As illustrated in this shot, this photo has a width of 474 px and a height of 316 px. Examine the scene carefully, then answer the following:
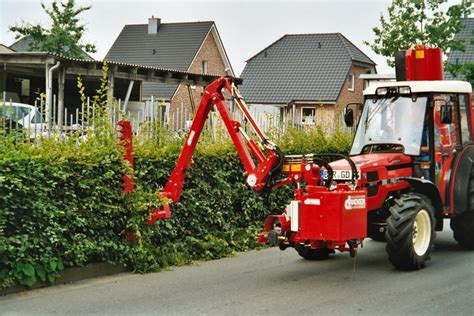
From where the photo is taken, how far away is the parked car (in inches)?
359

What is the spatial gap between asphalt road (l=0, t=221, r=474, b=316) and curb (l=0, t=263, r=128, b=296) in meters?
0.10

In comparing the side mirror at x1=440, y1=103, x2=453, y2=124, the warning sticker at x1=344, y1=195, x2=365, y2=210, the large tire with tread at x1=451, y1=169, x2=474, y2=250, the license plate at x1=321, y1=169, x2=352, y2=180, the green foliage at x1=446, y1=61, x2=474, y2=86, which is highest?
the green foliage at x1=446, y1=61, x2=474, y2=86

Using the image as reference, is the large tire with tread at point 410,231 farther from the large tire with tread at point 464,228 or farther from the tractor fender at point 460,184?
the large tire with tread at point 464,228

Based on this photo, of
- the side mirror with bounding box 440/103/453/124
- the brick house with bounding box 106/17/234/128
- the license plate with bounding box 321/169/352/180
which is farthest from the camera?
the brick house with bounding box 106/17/234/128

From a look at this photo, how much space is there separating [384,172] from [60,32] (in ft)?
115

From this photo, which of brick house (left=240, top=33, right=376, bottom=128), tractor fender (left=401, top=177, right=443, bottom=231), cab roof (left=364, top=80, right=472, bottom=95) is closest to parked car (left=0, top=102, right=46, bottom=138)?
cab roof (left=364, top=80, right=472, bottom=95)

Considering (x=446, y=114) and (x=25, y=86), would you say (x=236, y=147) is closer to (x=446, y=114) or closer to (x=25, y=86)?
(x=446, y=114)

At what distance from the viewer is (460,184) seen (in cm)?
1141

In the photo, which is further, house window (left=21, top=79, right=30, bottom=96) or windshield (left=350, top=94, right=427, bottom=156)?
house window (left=21, top=79, right=30, bottom=96)

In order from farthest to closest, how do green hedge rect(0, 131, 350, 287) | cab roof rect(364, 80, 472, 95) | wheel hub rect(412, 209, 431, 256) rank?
cab roof rect(364, 80, 472, 95), wheel hub rect(412, 209, 431, 256), green hedge rect(0, 131, 350, 287)

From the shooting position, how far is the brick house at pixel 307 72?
50.1m

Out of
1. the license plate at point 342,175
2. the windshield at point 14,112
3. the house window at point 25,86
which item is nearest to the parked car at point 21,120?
the windshield at point 14,112

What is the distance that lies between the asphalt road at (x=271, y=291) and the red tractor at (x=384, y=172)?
17.3 inches

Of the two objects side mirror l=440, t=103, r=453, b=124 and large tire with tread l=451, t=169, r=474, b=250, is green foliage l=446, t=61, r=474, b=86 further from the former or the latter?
side mirror l=440, t=103, r=453, b=124
